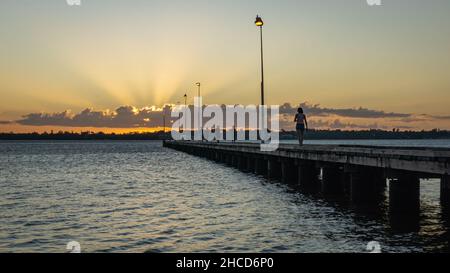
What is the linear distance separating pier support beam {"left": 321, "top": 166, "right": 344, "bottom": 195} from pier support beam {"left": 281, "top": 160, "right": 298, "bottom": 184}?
6397 mm

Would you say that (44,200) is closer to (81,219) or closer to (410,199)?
(81,219)

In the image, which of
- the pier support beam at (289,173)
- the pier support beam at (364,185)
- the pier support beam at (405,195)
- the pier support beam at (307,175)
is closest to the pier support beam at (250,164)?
the pier support beam at (289,173)

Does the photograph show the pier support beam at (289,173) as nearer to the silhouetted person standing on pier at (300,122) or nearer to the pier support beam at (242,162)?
the silhouetted person standing on pier at (300,122)

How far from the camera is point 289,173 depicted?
33.9 m

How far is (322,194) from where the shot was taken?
26.5m

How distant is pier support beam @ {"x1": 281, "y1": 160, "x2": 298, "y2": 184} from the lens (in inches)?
1325

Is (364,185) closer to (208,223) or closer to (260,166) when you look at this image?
(208,223)

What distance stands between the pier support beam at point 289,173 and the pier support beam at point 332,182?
6397 millimetres

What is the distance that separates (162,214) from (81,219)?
3063 mm

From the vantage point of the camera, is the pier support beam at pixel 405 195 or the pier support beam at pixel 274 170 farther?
the pier support beam at pixel 274 170

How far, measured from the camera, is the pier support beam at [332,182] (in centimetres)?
2669

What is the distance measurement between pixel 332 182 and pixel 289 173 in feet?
23.6

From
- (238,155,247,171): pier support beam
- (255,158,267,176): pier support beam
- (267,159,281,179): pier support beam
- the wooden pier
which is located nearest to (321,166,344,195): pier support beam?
the wooden pier

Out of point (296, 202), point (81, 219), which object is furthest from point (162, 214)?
point (296, 202)
